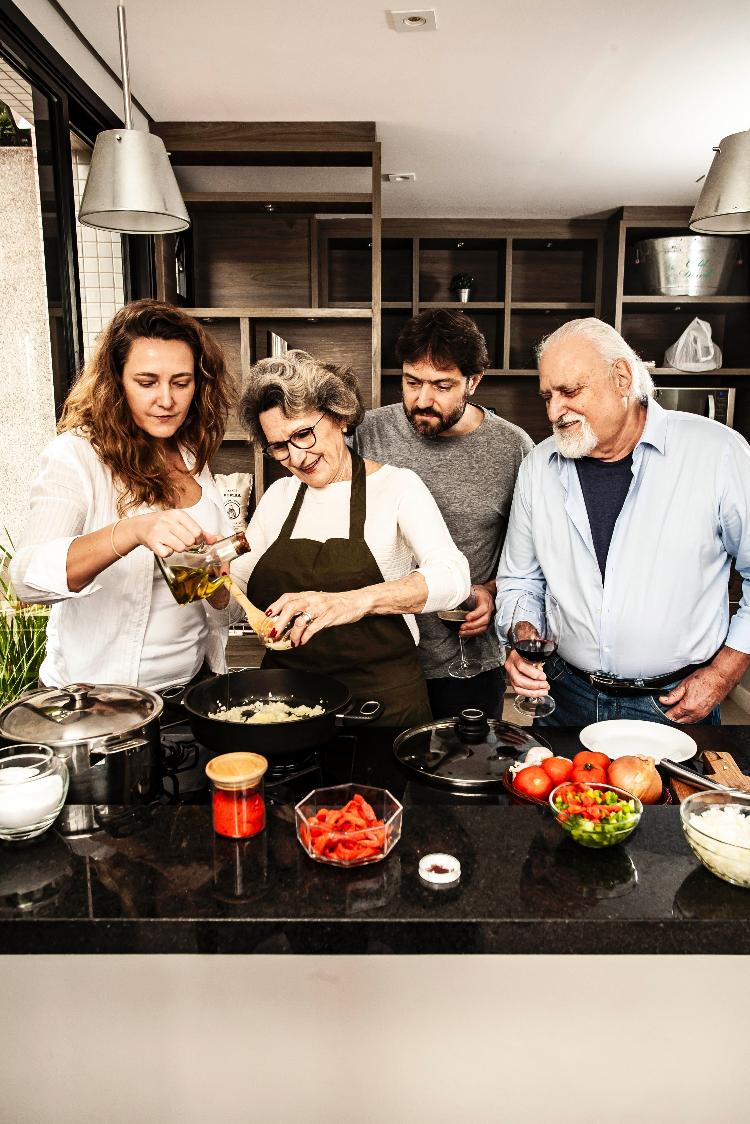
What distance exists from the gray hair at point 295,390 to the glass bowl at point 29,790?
3.57 ft

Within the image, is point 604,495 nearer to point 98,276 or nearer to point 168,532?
point 168,532

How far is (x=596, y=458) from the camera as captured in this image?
7.84ft

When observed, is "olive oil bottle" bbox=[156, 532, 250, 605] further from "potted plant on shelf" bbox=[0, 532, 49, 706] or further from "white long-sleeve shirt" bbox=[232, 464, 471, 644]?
"potted plant on shelf" bbox=[0, 532, 49, 706]

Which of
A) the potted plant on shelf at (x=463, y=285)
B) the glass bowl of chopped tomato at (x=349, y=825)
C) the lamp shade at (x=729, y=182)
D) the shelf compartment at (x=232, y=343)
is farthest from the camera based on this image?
the potted plant on shelf at (x=463, y=285)

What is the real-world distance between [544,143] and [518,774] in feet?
12.2

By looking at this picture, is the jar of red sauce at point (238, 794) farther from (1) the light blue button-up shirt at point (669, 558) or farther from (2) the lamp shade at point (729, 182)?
(2) the lamp shade at point (729, 182)

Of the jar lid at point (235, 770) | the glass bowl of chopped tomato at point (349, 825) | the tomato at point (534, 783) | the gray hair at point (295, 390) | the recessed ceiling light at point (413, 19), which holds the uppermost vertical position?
the recessed ceiling light at point (413, 19)

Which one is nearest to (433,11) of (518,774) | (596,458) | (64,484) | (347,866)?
(596,458)

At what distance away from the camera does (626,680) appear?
2.30 m

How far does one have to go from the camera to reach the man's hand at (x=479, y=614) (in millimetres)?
2637

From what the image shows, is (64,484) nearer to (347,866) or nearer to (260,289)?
(347,866)

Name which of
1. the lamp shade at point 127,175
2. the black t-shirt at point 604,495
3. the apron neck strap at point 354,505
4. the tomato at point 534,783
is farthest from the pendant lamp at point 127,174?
the tomato at point 534,783

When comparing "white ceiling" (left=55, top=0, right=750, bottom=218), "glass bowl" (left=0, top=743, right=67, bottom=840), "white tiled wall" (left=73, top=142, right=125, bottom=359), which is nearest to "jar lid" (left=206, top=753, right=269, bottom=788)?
"glass bowl" (left=0, top=743, right=67, bottom=840)

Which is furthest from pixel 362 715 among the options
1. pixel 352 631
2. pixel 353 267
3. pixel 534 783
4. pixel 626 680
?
pixel 353 267
